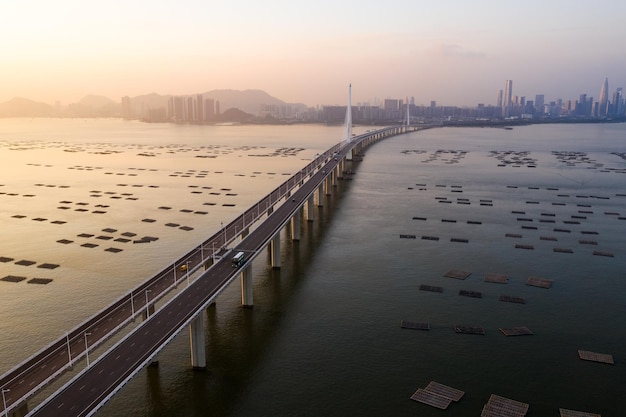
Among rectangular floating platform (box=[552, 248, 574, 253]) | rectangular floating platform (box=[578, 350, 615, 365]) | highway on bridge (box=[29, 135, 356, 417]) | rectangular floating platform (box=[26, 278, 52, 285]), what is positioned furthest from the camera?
rectangular floating platform (box=[552, 248, 574, 253])

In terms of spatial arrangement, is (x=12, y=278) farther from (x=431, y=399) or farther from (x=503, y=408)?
(x=503, y=408)

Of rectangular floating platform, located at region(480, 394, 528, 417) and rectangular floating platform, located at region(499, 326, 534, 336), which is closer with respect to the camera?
rectangular floating platform, located at region(480, 394, 528, 417)

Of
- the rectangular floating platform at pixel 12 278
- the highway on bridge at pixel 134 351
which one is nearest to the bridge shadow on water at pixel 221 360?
the highway on bridge at pixel 134 351

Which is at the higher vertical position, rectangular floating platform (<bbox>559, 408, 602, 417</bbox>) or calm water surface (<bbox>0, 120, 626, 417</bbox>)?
calm water surface (<bbox>0, 120, 626, 417</bbox>)

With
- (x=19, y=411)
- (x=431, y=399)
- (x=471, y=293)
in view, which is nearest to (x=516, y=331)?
(x=471, y=293)

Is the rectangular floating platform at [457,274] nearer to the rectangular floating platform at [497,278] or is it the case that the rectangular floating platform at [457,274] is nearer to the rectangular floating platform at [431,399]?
the rectangular floating platform at [497,278]

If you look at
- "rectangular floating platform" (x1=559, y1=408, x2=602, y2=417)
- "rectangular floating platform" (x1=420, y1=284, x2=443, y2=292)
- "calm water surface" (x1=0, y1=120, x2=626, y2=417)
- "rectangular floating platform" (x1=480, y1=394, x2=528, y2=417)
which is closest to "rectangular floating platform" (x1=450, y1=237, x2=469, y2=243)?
"calm water surface" (x1=0, y1=120, x2=626, y2=417)

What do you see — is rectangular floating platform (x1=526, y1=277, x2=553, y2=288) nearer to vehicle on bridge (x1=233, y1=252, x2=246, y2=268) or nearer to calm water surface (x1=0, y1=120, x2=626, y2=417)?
calm water surface (x1=0, y1=120, x2=626, y2=417)

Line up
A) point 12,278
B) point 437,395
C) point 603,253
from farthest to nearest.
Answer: point 603,253 < point 12,278 < point 437,395
